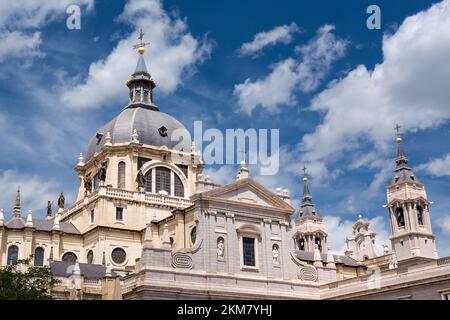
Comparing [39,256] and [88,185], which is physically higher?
[88,185]

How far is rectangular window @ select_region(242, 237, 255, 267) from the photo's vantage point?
175 ft

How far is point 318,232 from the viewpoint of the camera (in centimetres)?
9519

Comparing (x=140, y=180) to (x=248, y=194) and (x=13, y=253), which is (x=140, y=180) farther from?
(x=248, y=194)

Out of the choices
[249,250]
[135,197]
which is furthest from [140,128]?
[249,250]

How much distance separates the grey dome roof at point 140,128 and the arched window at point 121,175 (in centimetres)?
308

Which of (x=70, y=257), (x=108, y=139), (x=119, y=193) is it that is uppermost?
(x=108, y=139)

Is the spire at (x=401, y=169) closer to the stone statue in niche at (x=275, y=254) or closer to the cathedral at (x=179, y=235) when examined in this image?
the cathedral at (x=179, y=235)

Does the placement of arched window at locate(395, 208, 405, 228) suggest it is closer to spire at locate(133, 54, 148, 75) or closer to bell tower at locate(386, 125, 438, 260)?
bell tower at locate(386, 125, 438, 260)

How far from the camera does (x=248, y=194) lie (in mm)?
55031

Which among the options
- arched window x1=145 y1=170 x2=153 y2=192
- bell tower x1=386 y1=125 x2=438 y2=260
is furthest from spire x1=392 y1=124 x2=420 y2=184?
arched window x1=145 y1=170 x2=153 y2=192

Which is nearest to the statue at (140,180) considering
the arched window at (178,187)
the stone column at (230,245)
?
the arched window at (178,187)

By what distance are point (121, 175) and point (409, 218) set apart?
36.0 m
